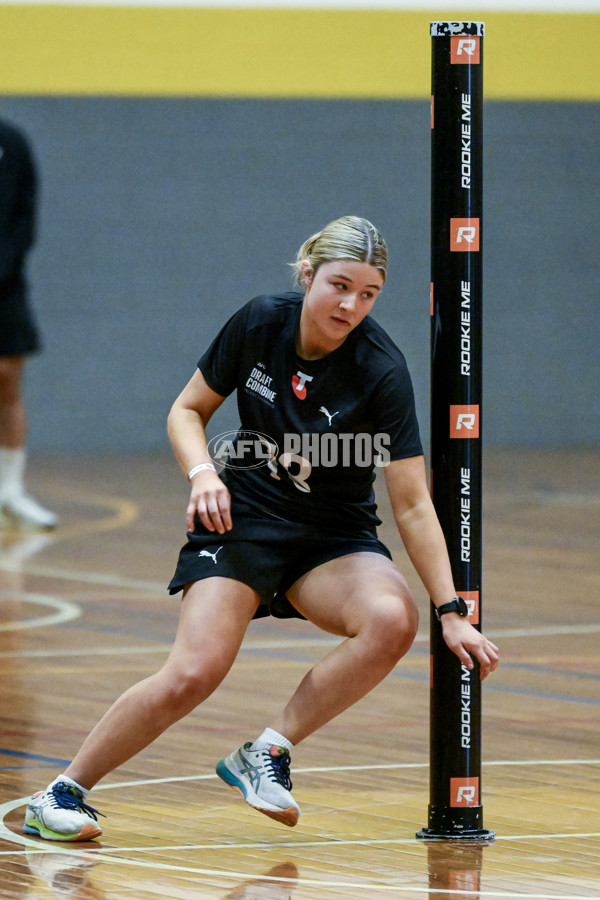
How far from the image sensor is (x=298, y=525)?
3828mm

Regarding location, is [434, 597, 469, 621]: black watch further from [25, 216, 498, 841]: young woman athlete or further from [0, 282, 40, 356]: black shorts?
[0, 282, 40, 356]: black shorts

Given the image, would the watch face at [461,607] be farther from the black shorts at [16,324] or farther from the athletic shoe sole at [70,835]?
the black shorts at [16,324]

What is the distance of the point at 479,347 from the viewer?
3.79 meters

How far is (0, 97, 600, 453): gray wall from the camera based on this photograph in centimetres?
1223

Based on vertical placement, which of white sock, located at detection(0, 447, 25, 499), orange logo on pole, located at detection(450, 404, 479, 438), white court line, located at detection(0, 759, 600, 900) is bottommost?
white court line, located at detection(0, 759, 600, 900)

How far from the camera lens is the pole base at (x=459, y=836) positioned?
3.76 meters

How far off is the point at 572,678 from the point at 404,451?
2.26 m

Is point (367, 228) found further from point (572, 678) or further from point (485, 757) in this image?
point (572, 678)

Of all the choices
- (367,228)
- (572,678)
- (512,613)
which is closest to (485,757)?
(572,678)

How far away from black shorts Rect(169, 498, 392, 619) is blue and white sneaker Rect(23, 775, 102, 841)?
1.70ft

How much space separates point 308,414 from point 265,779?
0.82 metres

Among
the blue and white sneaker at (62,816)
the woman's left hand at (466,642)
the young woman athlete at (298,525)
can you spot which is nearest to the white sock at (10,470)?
the young woman athlete at (298,525)

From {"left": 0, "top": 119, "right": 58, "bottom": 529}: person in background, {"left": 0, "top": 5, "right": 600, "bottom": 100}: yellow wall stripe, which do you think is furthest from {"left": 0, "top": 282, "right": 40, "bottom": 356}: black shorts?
{"left": 0, "top": 5, "right": 600, "bottom": 100}: yellow wall stripe

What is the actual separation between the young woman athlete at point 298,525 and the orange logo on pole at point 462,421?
0.09 m
